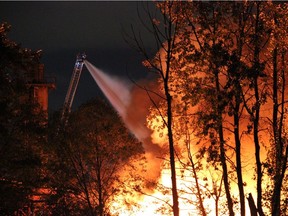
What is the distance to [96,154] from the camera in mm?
32531

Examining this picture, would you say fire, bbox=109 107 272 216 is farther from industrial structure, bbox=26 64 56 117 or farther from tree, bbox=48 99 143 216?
industrial structure, bbox=26 64 56 117

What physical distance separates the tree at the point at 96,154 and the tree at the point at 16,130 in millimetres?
9823

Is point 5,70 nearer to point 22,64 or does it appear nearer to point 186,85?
point 22,64

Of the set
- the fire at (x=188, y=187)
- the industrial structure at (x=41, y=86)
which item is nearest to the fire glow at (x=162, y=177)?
the fire at (x=188, y=187)

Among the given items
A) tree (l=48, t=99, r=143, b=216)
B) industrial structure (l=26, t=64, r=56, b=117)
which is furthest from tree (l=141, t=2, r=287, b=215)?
industrial structure (l=26, t=64, r=56, b=117)

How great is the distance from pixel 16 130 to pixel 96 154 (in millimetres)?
11479

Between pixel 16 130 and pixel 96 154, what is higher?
pixel 96 154

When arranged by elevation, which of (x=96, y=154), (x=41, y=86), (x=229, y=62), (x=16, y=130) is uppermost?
(x=41, y=86)

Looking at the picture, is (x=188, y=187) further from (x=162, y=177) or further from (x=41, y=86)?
(x=41, y=86)

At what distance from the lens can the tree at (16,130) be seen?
20688mm

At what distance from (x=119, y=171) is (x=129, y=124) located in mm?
16187

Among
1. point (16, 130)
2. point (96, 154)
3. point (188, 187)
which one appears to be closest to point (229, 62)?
point (188, 187)

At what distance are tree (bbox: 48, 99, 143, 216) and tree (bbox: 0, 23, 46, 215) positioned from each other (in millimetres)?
9823

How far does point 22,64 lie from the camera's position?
2127cm
